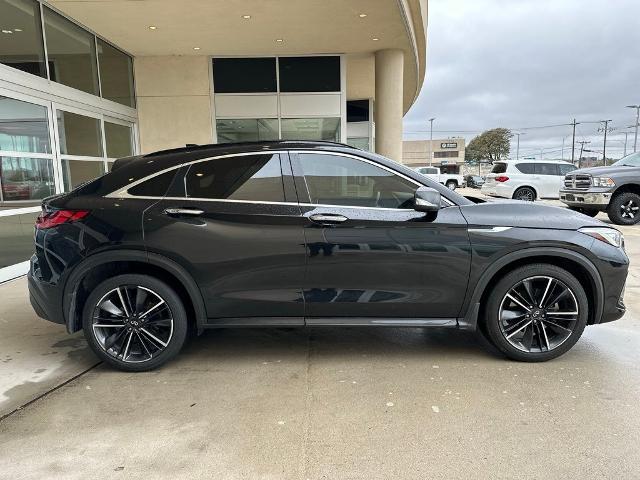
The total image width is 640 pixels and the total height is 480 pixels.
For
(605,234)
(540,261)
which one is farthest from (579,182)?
(540,261)

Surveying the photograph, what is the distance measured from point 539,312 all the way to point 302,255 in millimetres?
1888

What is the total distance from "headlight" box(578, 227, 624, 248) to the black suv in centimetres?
1

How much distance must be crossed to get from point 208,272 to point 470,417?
6.80ft

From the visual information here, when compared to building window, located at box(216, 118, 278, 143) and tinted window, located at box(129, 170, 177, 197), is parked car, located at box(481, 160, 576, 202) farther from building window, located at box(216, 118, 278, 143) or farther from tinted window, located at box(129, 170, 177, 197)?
tinted window, located at box(129, 170, 177, 197)

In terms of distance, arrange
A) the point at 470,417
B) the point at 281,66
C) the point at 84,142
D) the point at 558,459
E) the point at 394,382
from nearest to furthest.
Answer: the point at 558,459, the point at 470,417, the point at 394,382, the point at 84,142, the point at 281,66

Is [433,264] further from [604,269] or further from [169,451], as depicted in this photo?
[169,451]

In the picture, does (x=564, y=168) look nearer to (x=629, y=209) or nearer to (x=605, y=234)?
(x=629, y=209)

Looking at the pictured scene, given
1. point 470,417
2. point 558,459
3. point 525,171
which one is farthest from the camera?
point 525,171

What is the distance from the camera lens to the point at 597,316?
3.61 metres

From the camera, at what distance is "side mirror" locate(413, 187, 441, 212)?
3.36 meters

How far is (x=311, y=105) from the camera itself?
12.4 metres

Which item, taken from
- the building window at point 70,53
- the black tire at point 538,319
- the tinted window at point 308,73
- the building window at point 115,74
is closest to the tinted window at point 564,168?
the tinted window at point 308,73

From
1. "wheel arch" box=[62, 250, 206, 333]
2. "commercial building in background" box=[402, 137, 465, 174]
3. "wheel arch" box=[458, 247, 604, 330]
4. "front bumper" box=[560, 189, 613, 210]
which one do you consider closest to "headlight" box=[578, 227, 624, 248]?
"wheel arch" box=[458, 247, 604, 330]

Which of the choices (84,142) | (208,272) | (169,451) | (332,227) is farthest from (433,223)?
(84,142)
